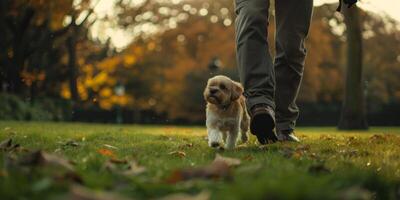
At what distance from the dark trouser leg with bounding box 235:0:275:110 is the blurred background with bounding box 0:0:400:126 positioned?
21610 mm

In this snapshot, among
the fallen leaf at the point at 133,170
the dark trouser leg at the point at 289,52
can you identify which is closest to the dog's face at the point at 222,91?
the dark trouser leg at the point at 289,52

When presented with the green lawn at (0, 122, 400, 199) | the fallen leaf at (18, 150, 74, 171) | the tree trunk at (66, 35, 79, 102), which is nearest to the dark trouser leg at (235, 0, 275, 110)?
the green lawn at (0, 122, 400, 199)

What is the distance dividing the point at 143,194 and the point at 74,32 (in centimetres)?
2871

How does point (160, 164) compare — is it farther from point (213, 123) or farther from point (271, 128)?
point (213, 123)

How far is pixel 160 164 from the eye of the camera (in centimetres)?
382

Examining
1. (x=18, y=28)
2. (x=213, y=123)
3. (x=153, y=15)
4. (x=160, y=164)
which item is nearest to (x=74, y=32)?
(x=18, y=28)

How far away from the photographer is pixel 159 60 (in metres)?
46.5

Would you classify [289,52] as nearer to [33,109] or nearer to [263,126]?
[263,126]

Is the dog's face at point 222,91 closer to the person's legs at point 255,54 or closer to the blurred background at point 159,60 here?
the person's legs at point 255,54

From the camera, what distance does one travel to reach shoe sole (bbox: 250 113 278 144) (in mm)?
5191

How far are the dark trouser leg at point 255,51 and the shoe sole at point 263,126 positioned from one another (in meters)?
0.31

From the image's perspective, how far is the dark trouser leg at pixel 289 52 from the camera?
6168 mm

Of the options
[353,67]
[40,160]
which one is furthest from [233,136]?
[353,67]

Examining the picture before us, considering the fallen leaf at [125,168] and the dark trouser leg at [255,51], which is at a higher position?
the dark trouser leg at [255,51]
